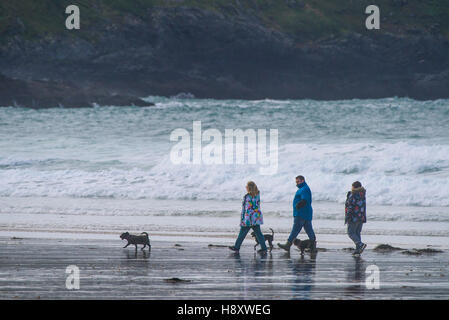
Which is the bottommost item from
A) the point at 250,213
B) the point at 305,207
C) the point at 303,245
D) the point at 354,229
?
the point at 303,245

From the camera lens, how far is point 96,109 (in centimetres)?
7569

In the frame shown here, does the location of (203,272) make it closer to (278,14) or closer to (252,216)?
(252,216)

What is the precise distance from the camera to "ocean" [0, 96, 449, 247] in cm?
1725

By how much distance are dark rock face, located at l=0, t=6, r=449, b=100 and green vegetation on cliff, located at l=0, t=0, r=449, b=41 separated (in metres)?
2.33

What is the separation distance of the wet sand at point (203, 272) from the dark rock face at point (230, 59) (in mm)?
105185

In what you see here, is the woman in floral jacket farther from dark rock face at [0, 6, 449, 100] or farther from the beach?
dark rock face at [0, 6, 449, 100]

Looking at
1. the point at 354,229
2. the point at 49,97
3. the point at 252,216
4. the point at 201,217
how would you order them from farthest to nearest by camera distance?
the point at 49,97 < the point at 201,217 < the point at 252,216 < the point at 354,229

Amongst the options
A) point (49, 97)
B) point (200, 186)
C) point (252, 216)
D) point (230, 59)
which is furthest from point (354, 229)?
point (230, 59)

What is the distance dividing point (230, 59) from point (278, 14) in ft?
Result: 62.5

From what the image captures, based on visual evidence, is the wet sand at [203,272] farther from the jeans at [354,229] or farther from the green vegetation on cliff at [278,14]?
the green vegetation on cliff at [278,14]

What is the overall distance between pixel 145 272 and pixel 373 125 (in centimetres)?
4260

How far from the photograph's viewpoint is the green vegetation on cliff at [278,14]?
129125 millimetres

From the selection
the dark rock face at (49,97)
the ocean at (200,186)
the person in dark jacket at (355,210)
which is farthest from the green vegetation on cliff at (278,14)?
the person in dark jacket at (355,210)

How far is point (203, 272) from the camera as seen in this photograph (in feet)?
36.8
